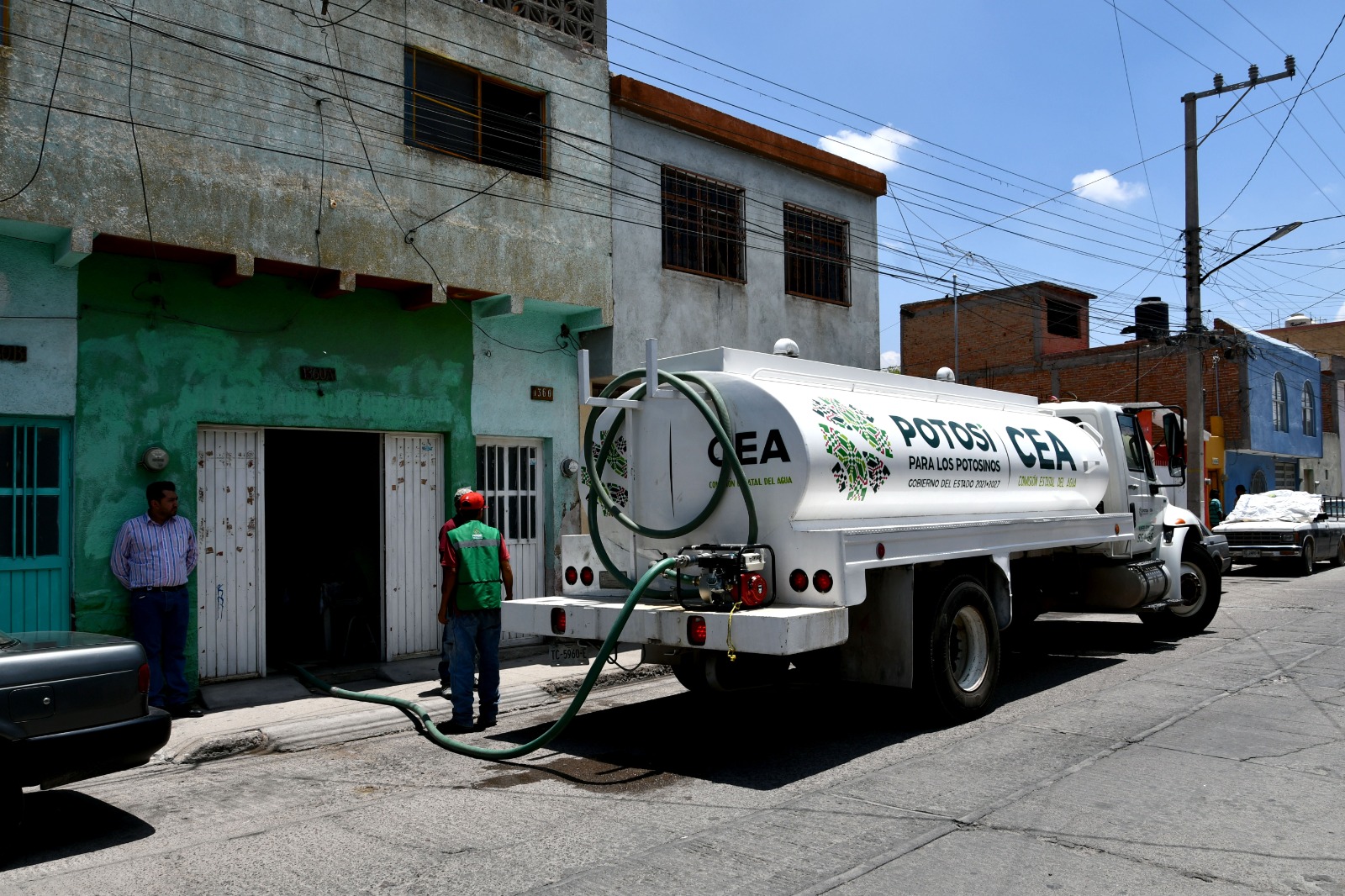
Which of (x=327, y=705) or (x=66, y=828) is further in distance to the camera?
(x=327, y=705)

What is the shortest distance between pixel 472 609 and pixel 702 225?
7428 millimetres

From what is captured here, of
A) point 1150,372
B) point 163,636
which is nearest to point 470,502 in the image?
point 163,636

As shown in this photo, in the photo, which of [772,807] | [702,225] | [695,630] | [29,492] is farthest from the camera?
[702,225]

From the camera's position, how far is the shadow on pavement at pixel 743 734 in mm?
6398

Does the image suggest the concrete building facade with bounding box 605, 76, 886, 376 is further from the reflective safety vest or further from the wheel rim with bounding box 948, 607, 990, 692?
the wheel rim with bounding box 948, 607, 990, 692

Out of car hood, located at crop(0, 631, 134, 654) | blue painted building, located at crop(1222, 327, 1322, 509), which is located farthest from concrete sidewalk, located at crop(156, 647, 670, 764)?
blue painted building, located at crop(1222, 327, 1322, 509)

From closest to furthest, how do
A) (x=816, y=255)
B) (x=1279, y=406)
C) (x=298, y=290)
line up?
(x=298, y=290) → (x=816, y=255) → (x=1279, y=406)

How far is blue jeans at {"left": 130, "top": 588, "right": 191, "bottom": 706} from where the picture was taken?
8367 millimetres

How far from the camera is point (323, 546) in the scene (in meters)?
12.6

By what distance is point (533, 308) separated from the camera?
11820 millimetres

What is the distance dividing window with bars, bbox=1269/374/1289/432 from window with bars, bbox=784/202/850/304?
2417 centimetres

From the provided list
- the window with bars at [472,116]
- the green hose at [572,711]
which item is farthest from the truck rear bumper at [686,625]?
the window with bars at [472,116]

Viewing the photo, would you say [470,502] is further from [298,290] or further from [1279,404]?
[1279,404]

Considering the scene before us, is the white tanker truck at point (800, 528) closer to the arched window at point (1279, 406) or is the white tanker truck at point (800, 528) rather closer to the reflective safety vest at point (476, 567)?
the reflective safety vest at point (476, 567)
